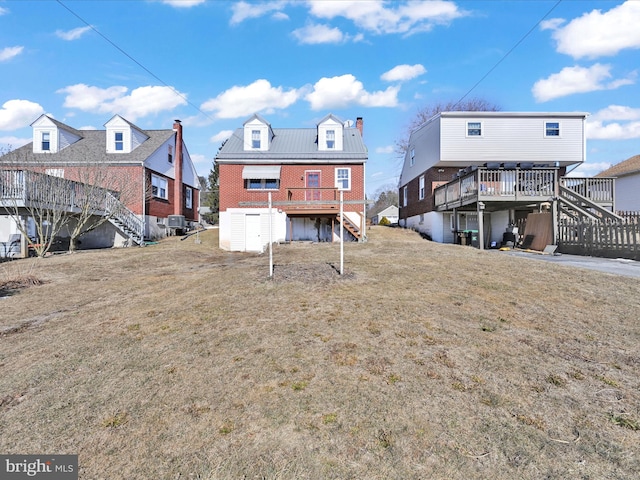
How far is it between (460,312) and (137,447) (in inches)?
180

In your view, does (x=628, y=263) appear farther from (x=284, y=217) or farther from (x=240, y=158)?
(x=240, y=158)

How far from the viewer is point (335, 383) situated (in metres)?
3.15

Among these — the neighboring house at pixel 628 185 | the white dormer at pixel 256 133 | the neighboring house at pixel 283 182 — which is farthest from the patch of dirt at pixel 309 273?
the neighboring house at pixel 628 185

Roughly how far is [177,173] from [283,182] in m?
11.8

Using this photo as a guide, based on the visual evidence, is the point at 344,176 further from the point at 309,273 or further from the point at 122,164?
the point at 122,164

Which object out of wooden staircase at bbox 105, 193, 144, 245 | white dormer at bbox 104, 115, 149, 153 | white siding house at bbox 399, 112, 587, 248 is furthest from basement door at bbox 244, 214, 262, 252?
white siding house at bbox 399, 112, 587, 248

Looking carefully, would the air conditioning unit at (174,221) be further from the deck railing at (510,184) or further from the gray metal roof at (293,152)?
the deck railing at (510,184)

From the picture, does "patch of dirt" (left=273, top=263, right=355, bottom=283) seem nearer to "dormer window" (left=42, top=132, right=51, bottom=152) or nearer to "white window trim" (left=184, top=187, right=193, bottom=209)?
"white window trim" (left=184, top=187, right=193, bottom=209)

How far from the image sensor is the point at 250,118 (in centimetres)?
2064

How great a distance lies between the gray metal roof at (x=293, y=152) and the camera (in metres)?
19.8

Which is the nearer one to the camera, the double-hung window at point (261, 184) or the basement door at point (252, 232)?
the basement door at point (252, 232)

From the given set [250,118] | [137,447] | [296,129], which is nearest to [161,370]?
[137,447]

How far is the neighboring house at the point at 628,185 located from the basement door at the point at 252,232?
2771 cm

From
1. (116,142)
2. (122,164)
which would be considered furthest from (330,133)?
(116,142)
